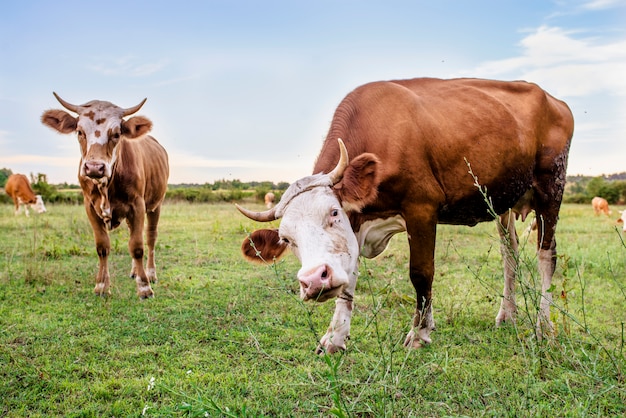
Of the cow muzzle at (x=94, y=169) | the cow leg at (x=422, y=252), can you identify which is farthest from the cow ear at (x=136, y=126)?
the cow leg at (x=422, y=252)

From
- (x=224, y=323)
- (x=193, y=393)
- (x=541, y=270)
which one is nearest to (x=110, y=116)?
(x=224, y=323)

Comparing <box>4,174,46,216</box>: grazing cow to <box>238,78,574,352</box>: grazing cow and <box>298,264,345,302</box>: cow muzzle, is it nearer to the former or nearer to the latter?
<box>238,78,574,352</box>: grazing cow

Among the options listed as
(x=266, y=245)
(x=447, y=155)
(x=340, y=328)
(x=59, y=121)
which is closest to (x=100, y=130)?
(x=59, y=121)

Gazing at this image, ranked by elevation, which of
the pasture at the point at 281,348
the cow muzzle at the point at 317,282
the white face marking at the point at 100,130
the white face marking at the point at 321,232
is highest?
the white face marking at the point at 100,130

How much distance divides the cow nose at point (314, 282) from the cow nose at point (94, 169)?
11.1 ft

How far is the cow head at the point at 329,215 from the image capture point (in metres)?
3.82

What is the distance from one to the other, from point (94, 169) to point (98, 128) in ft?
2.20

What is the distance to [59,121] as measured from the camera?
666 cm

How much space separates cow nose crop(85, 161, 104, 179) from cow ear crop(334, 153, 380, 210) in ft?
10.1

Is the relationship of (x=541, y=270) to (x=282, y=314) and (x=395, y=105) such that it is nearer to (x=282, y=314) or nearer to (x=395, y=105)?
(x=395, y=105)

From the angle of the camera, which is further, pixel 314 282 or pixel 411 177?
pixel 411 177

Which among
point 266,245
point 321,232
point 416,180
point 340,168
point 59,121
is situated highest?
point 59,121

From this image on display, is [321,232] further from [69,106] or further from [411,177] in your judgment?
[69,106]

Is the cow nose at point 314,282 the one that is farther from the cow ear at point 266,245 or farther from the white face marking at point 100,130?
the white face marking at point 100,130
